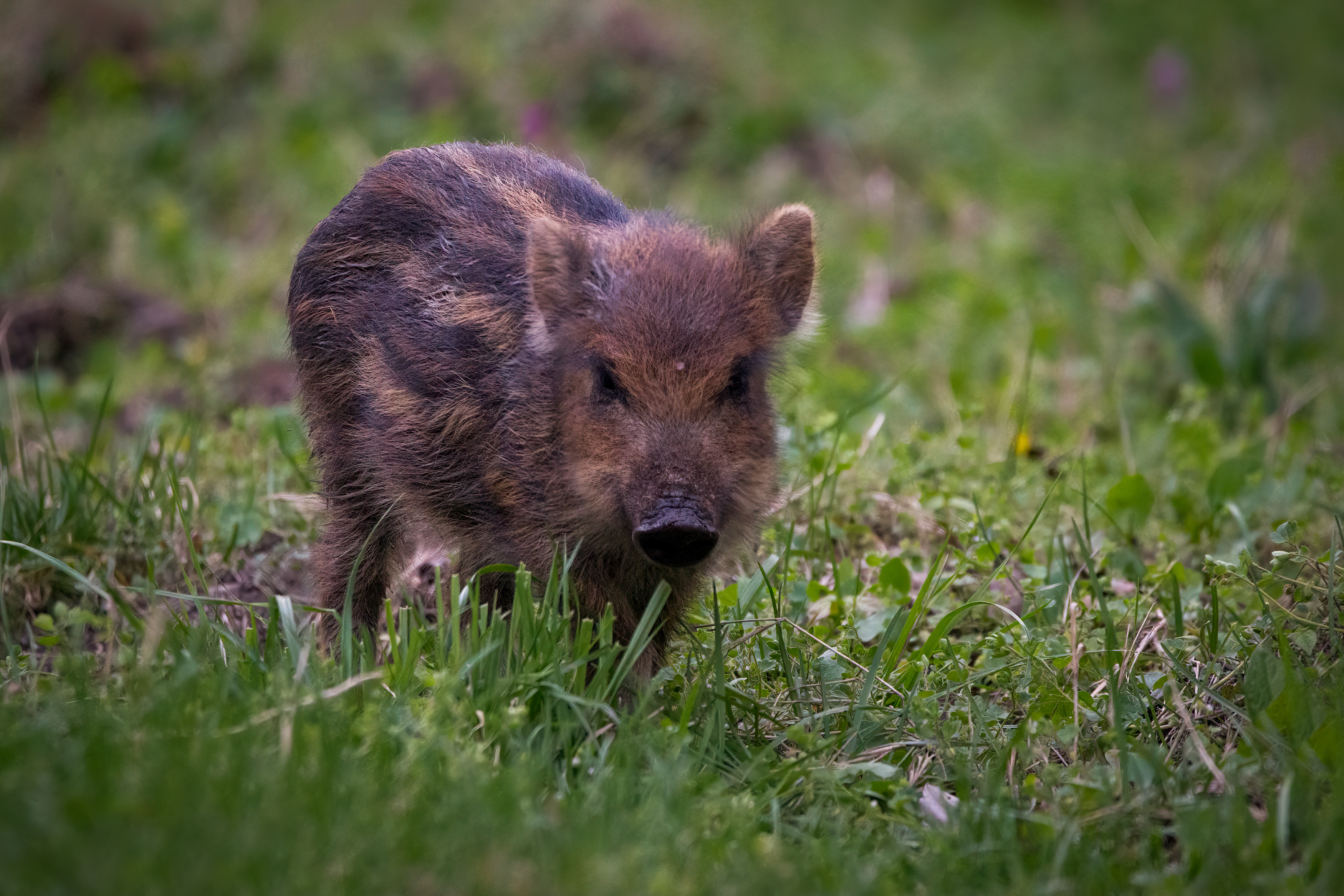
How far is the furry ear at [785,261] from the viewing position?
4.04m

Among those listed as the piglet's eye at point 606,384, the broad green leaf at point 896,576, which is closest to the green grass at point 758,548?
the broad green leaf at point 896,576

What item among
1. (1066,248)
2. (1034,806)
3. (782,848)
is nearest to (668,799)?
(782,848)

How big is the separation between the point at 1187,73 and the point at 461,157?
9.88m

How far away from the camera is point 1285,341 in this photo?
700 centimetres

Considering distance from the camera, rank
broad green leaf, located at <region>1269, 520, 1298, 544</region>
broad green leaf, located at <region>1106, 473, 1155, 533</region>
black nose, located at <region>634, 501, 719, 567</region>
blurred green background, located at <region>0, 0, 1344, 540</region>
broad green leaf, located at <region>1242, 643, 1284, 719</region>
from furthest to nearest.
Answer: blurred green background, located at <region>0, 0, 1344, 540</region>
broad green leaf, located at <region>1106, 473, 1155, 533</region>
broad green leaf, located at <region>1269, 520, 1298, 544</region>
broad green leaf, located at <region>1242, 643, 1284, 719</region>
black nose, located at <region>634, 501, 719, 567</region>

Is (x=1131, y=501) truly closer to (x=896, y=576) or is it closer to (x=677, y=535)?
(x=896, y=576)

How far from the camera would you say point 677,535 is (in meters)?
3.38

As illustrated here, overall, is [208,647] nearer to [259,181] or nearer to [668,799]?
[668,799]

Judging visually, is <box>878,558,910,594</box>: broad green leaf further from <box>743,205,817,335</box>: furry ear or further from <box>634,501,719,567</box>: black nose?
<box>634,501,719,567</box>: black nose

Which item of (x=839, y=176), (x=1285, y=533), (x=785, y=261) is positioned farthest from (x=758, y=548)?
(x=839, y=176)

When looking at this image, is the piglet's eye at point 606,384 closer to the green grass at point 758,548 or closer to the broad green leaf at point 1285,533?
the green grass at point 758,548

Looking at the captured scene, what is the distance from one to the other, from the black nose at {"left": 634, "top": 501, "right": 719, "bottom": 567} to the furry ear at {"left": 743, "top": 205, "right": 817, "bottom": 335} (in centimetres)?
88

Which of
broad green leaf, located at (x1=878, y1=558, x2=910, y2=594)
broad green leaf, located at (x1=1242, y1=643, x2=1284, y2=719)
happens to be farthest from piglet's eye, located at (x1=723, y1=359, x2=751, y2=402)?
broad green leaf, located at (x1=1242, y1=643, x2=1284, y2=719)

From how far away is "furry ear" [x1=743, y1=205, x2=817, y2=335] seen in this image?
404 cm
